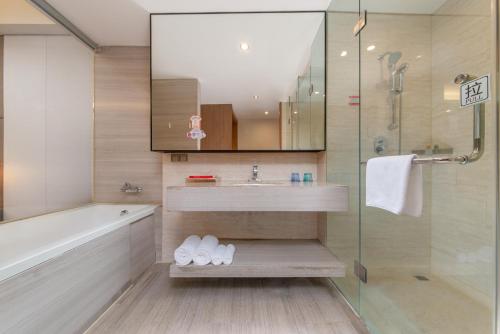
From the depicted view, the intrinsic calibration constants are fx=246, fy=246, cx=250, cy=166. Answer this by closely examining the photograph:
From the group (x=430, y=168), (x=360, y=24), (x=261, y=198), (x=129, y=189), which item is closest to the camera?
(x=430, y=168)

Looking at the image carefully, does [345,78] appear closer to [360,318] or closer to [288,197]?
[288,197]

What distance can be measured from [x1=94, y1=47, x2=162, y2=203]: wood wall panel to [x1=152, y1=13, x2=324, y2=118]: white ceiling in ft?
1.35

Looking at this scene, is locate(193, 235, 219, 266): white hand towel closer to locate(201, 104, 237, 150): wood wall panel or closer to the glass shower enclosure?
locate(201, 104, 237, 150): wood wall panel

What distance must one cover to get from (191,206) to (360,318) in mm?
1245

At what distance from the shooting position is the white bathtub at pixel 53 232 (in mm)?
1023

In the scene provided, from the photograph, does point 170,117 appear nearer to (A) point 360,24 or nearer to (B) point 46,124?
(B) point 46,124

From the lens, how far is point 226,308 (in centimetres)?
158

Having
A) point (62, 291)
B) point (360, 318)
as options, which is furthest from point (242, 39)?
point (360, 318)

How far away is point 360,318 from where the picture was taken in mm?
1481

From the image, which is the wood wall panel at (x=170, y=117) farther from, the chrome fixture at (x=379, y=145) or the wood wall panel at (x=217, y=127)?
the chrome fixture at (x=379, y=145)

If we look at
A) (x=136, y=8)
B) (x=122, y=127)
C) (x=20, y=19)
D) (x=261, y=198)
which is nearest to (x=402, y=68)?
(x=261, y=198)

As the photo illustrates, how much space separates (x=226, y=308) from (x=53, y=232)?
4.40ft

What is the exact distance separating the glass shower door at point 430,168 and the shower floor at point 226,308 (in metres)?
0.32

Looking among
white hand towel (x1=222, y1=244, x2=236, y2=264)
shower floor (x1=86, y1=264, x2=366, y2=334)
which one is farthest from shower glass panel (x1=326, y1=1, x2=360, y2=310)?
white hand towel (x1=222, y1=244, x2=236, y2=264)
